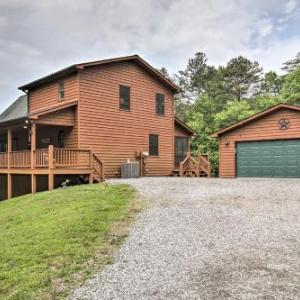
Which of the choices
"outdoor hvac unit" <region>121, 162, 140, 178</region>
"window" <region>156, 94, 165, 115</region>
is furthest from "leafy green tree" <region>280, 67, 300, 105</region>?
"outdoor hvac unit" <region>121, 162, 140, 178</region>

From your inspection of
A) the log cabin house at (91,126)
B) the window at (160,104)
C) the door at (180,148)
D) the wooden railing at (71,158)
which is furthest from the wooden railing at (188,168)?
the wooden railing at (71,158)

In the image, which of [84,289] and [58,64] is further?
[58,64]

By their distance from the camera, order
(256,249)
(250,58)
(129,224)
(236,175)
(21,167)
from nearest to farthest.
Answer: (256,249) → (129,224) → (21,167) → (236,175) → (250,58)

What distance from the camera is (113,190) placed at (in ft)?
44.3

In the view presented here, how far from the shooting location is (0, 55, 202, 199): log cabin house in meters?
17.2

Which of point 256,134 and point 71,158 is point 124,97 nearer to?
point 71,158

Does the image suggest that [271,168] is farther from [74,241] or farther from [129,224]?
[74,241]

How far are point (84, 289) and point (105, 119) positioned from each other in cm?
1506

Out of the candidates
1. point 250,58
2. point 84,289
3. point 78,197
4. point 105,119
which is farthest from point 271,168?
point 250,58

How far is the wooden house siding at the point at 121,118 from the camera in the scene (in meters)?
19.2

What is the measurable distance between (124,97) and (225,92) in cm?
2588

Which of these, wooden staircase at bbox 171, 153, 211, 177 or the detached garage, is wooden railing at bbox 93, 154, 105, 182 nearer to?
wooden staircase at bbox 171, 153, 211, 177

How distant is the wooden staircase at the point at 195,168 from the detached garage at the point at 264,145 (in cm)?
94

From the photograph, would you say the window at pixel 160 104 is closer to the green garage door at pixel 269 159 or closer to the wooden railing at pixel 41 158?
the green garage door at pixel 269 159
